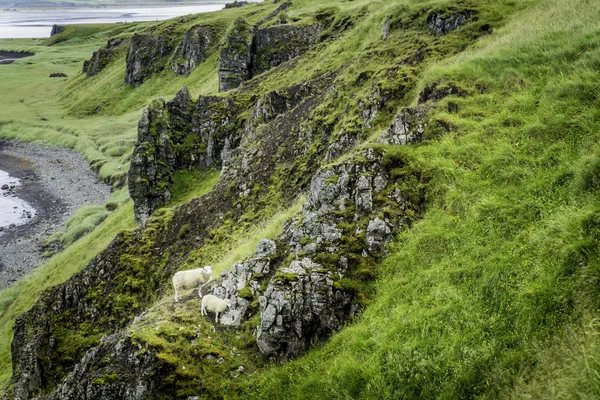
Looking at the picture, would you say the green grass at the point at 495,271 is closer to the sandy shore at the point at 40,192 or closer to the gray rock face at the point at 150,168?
the gray rock face at the point at 150,168

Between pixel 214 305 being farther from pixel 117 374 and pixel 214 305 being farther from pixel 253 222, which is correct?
pixel 253 222

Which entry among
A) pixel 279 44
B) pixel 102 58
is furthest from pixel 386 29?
pixel 102 58

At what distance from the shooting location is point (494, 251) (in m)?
11.3

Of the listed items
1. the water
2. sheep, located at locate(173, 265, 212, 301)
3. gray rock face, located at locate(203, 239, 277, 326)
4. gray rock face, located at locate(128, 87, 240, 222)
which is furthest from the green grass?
the water

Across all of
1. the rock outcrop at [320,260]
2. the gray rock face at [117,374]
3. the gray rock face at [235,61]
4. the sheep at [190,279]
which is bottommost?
the gray rock face at [117,374]

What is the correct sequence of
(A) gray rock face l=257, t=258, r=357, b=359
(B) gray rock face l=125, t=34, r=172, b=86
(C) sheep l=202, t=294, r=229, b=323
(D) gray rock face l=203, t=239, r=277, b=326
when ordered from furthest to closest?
1. (B) gray rock face l=125, t=34, r=172, b=86
2. (C) sheep l=202, t=294, r=229, b=323
3. (D) gray rock face l=203, t=239, r=277, b=326
4. (A) gray rock face l=257, t=258, r=357, b=359

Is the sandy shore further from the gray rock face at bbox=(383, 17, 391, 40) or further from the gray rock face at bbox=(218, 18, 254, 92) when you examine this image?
the gray rock face at bbox=(383, 17, 391, 40)

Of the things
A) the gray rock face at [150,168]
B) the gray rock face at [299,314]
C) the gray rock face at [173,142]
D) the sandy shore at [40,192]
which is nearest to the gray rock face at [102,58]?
the sandy shore at [40,192]

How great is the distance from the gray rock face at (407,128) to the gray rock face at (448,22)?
13.0m

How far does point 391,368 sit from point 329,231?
18.4 feet

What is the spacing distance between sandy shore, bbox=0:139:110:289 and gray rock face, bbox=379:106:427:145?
165 feet

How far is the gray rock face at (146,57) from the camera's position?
390ft

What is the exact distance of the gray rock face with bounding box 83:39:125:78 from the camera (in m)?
145

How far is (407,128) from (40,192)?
81.2m
